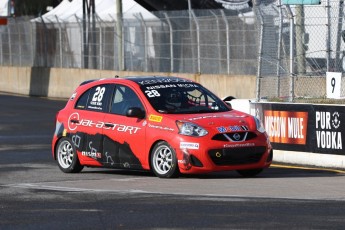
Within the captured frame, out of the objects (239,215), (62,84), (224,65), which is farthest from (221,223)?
(62,84)

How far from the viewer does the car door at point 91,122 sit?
16625 millimetres

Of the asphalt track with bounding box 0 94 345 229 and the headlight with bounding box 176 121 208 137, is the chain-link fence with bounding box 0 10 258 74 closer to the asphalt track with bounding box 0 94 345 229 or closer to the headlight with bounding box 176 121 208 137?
the asphalt track with bounding box 0 94 345 229

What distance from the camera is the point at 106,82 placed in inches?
664

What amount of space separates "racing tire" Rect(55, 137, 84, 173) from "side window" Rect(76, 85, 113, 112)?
0.58 m

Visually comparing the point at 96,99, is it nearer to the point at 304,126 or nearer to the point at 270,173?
the point at 270,173

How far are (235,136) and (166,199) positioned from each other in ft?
9.02

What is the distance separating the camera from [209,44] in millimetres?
33312

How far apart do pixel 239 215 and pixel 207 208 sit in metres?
0.69

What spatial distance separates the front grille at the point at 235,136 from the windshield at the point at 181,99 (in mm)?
794

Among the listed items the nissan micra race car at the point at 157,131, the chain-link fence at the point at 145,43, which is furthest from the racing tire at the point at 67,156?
the chain-link fence at the point at 145,43

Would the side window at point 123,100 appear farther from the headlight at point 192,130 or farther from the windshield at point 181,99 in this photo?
the headlight at point 192,130

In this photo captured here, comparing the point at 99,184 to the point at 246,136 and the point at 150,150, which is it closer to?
the point at 150,150

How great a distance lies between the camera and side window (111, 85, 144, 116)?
16.3 m

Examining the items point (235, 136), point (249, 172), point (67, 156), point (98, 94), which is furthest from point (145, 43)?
point (235, 136)
